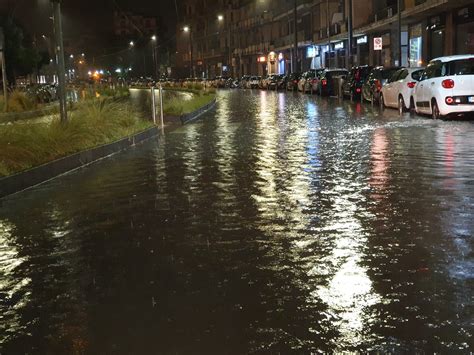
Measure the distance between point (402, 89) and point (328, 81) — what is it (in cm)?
1769

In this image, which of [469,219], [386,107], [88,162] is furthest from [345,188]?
[386,107]

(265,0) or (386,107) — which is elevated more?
(265,0)

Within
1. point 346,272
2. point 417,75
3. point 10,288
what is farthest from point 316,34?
point 10,288

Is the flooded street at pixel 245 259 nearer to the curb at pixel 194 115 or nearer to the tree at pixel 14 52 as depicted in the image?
the curb at pixel 194 115

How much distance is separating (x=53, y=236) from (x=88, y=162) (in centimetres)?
656

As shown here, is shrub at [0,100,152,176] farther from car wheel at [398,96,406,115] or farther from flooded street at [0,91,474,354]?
car wheel at [398,96,406,115]

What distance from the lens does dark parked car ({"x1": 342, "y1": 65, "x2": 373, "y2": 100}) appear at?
1361 inches

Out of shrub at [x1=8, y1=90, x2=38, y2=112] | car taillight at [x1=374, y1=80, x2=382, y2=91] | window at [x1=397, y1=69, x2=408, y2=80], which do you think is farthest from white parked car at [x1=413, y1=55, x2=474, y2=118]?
shrub at [x1=8, y1=90, x2=38, y2=112]

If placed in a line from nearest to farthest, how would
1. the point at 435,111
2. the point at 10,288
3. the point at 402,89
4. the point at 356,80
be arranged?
the point at 10,288, the point at 435,111, the point at 402,89, the point at 356,80

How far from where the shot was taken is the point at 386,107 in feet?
93.8

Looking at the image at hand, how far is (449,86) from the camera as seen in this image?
19.9 m

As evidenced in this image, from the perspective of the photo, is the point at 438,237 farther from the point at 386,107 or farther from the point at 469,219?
the point at 386,107

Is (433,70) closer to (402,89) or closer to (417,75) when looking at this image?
(417,75)

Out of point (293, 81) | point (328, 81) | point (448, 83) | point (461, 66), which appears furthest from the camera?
point (293, 81)
